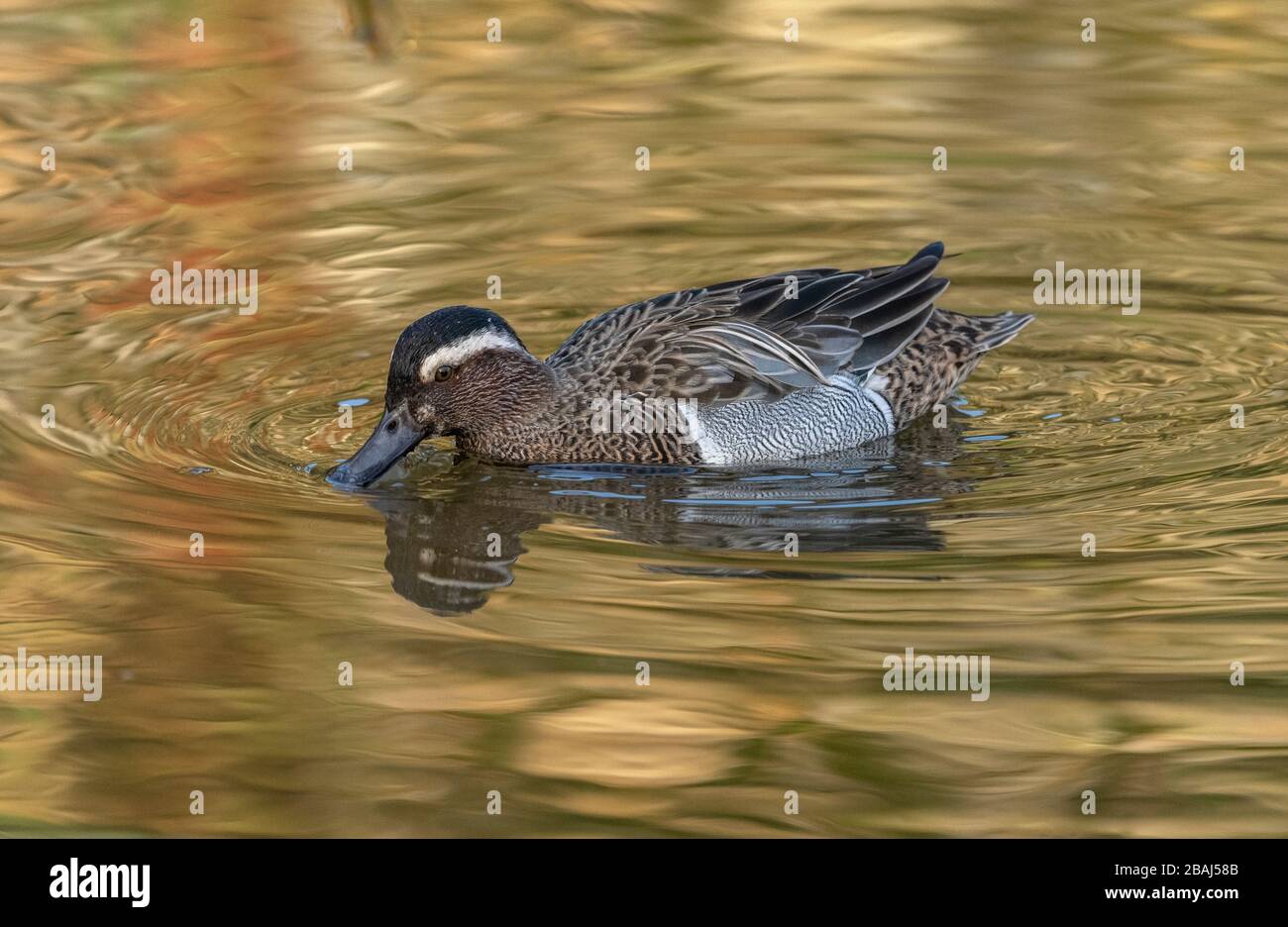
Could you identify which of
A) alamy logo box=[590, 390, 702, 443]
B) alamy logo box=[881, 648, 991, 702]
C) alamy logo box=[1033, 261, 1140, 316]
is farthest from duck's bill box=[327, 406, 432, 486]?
alamy logo box=[1033, 261, 1140, 316]

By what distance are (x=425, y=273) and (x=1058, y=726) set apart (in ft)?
19.7

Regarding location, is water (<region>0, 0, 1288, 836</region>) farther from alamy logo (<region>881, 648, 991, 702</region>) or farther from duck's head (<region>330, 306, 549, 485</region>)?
duck's head (<region>330, 306, 549, 485</region>)

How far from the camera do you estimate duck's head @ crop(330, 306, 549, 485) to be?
337 inches

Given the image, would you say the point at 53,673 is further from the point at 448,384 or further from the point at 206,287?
the point at 206,287

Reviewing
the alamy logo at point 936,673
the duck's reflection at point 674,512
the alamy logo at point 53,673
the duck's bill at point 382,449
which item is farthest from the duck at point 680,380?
the alamy logo at point 936,673

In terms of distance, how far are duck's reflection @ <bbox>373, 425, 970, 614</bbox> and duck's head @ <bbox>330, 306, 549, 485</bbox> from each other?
0.22 m

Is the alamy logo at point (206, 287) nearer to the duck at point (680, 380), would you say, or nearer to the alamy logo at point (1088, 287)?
the duck at point (680, 380)

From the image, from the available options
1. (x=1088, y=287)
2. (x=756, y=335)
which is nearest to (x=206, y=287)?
(x=756, y=335)

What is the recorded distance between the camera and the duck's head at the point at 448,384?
8555mm

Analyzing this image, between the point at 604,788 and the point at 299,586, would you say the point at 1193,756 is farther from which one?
the point at 299,586

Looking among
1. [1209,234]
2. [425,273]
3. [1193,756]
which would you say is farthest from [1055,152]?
[1193,756]

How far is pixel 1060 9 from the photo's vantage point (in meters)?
15.2

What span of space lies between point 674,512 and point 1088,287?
3824mm

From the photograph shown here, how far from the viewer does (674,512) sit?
8.17m
